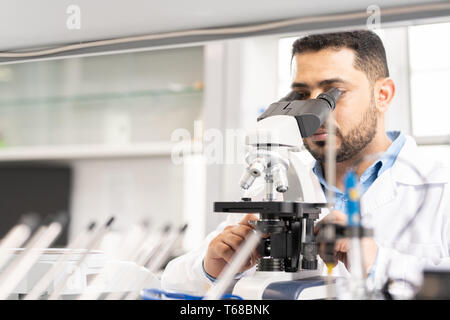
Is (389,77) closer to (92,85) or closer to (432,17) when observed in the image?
(432,17)

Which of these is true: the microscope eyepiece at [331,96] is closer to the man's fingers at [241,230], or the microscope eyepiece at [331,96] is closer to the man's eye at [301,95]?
the man's eye at [301,95]

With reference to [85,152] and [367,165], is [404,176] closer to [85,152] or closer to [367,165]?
[367,165]

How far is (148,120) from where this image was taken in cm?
196

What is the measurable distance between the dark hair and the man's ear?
0.04ft

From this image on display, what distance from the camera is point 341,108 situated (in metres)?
0.91

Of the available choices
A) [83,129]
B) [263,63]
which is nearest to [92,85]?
[83,129]

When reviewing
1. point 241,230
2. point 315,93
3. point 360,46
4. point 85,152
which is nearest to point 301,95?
point 315,93

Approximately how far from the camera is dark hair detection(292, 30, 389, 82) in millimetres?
929

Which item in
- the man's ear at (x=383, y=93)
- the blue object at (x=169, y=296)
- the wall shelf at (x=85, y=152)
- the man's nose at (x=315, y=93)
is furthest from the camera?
the wall shelf at (x=85, y=152)

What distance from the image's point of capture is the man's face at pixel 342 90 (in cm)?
92

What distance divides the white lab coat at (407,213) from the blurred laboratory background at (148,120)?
0.24 feet

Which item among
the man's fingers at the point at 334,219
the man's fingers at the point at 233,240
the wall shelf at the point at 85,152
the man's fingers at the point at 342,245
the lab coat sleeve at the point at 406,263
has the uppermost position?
the wall shelf at the point at 85,152

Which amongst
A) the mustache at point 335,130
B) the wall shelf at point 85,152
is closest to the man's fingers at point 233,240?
the mustache at point 335,130
